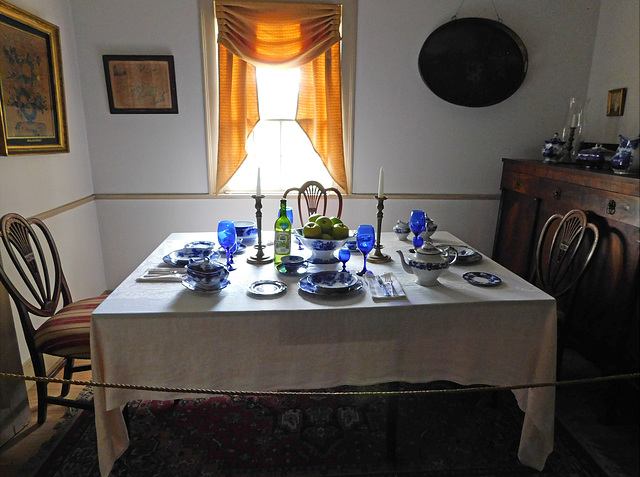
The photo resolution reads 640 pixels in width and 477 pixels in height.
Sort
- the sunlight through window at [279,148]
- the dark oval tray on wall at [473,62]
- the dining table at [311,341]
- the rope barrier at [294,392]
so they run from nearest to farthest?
the rope barrier at [294,392]
the dining table at [311,341]
the dark oval tray on wall at [473,62]
the sunlight through window at [279,148]

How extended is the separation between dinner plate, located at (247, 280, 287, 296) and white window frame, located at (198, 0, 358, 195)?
1.69 m

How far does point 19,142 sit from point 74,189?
2.14ft

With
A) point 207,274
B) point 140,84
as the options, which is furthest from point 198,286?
point 140,84

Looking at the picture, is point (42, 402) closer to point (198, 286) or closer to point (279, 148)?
point (198, 286)

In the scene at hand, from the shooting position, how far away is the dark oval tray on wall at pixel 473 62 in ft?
9.23

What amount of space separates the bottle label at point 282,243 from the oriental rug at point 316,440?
27.8 inches

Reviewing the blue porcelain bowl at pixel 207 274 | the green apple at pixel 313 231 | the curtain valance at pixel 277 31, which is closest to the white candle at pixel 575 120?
the curtain valance at pixel 277 31

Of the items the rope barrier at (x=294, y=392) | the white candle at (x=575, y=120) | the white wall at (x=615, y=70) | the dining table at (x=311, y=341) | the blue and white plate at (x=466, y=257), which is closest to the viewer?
the rope barrier at (x=294, y=392)

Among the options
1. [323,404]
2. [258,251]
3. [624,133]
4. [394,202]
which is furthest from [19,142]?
[624,133]

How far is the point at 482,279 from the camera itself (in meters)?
1.58

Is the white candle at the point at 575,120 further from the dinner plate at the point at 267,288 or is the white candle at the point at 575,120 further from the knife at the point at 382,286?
the dinner plate at the point at 267,288

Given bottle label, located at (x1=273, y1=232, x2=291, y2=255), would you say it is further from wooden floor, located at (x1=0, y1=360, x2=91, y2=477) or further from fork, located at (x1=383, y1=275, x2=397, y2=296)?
wooden floor, located at (x1=0, y1=360, x2=91, y2=477)

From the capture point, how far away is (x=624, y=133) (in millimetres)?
2445

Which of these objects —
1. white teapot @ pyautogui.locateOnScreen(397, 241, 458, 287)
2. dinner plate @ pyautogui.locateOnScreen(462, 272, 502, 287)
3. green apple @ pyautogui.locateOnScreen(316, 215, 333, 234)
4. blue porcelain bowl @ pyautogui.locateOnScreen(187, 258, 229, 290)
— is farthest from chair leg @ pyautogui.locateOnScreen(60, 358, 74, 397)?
dinner plate @ pyautogui.locateOnScreen(462, 272, 502, 287)
